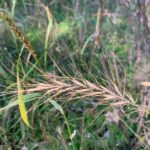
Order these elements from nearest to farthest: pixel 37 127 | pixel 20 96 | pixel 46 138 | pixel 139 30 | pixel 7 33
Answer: pixel 20 96, pixel 46 138, pixel 37 127, pixel 139 30, pixel 7 33

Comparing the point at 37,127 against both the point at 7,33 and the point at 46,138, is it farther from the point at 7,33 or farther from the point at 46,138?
the point at 7,33

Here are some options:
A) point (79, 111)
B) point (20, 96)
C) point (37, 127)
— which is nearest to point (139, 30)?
point (79, 111)

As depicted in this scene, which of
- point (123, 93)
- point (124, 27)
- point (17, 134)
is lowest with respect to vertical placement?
point (17, 134)

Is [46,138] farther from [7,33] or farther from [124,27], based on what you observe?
[124,27]

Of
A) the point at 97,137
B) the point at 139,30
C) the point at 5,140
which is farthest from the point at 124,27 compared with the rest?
the point at 5,140

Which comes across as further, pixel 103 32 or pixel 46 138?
pixel 103 32

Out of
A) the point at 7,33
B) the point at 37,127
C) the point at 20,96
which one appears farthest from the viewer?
the point at 7,33

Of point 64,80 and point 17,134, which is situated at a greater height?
point 64,80
